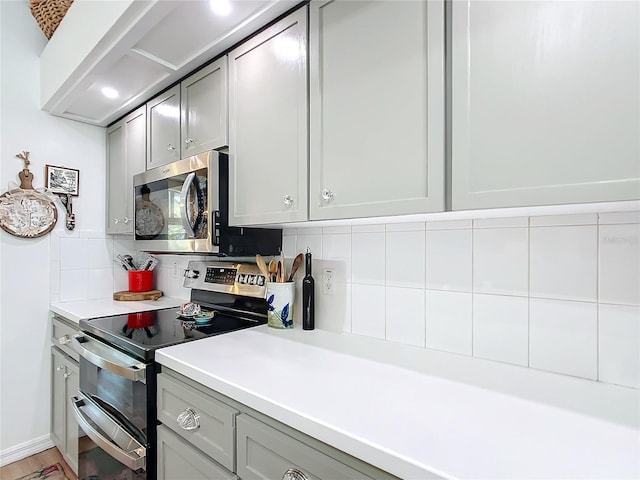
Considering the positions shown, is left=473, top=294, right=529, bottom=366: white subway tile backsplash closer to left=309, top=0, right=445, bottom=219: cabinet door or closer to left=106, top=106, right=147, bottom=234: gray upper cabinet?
left=309, top=0, right=445, bottom=219: cabinet door

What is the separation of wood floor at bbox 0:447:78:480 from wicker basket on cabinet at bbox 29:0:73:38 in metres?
2.57

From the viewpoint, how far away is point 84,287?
2.29 meters

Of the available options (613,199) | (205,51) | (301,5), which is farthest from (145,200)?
(613,199)

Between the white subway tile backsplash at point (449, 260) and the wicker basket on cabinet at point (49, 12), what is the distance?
8.04 feet

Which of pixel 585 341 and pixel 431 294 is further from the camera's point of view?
pixel 431 294

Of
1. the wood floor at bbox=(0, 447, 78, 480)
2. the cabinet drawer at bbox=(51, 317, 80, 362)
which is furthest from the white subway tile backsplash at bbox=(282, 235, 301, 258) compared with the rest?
the wood floor at bbox=(0, 447, 78, 480)

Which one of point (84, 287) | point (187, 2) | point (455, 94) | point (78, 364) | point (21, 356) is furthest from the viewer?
point (84, 287)

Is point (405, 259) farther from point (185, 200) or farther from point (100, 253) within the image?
point (100, 253)

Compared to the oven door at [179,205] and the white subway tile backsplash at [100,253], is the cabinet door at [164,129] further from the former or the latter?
the white subway tile backsplash at [100,253]

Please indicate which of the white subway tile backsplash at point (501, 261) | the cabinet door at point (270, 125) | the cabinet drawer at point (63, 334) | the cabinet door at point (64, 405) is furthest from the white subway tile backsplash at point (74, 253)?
the white subway tile backsplash at point (501, 261)

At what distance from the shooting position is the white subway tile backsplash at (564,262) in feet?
2.93

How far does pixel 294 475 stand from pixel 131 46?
168 cm

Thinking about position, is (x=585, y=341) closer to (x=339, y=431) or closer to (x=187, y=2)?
(x=339, y=431)

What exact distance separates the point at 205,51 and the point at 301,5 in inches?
19.6
